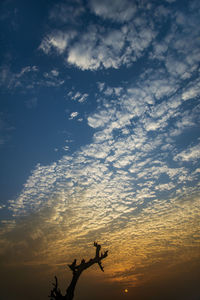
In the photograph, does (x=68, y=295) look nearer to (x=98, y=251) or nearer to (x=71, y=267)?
(x=71, y=267)

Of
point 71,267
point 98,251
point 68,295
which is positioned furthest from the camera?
point 98,251

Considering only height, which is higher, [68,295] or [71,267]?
[71,267]

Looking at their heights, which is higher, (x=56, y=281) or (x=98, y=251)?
(x=98, y=251)

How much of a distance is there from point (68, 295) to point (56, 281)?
1188mm

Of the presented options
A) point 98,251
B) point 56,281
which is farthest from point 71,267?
point 98,251

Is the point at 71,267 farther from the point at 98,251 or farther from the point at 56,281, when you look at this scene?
the point at 98,251

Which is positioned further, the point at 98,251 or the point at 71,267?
the point at 98,251

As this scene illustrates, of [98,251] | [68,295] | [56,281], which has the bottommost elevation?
[68,295]

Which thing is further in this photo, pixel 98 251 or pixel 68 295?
pixel 98 251

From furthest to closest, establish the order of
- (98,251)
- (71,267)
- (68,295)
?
(98,251) < (71,267) < (68,295)

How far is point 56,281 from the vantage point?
11.6m

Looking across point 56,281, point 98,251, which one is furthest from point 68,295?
point 98,251

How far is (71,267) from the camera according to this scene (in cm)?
1217

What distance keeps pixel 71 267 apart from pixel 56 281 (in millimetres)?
1234
